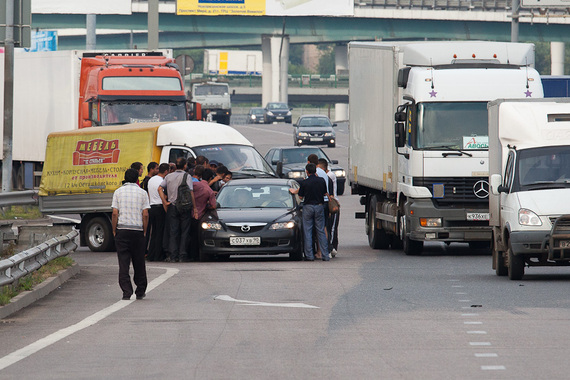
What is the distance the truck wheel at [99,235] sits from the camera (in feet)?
79.9

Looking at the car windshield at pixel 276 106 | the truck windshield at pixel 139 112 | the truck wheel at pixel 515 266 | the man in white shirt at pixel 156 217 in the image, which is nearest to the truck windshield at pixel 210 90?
the car windshield at pixel 276 106

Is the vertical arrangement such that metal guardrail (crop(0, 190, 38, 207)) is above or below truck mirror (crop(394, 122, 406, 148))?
below

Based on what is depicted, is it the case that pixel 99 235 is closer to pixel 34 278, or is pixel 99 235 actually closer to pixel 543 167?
pixel 34 278

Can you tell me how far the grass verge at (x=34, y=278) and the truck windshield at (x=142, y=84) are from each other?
44.7 ft

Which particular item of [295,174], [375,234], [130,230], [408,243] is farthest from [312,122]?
[130,230]

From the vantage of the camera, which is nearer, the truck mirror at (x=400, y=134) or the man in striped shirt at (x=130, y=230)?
the man in striped shirt at (x=130, y=230)

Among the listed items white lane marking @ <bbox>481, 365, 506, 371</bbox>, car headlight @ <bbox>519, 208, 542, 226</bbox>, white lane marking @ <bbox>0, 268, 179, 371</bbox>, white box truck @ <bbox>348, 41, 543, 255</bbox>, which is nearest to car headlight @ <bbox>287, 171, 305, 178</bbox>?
white box truck @ <bbox>348, 41, 543, 255</bbox>

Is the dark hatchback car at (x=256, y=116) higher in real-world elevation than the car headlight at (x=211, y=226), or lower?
higher

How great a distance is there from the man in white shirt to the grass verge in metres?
3.09

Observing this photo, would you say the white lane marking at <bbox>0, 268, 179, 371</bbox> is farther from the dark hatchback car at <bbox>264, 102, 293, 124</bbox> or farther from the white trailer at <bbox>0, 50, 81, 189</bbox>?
the dark hatchback car at <bbox>264, 102, 293, 124</bbox>

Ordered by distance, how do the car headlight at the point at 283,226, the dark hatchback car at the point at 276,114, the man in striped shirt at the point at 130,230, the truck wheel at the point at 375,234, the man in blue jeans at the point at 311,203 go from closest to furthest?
the man in striped shirt at the point at 130,230
the car headlight at the point at 283,226
the man in blue jeans at the point at 311,203
the truck wheel at the point at 375,234
the dark hatchback car at the point at 276,114

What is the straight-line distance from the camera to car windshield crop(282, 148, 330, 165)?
41.2 meters

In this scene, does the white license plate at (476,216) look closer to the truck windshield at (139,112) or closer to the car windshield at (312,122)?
the truck windshield at (139,112)

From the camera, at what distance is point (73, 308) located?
13.9 meters
